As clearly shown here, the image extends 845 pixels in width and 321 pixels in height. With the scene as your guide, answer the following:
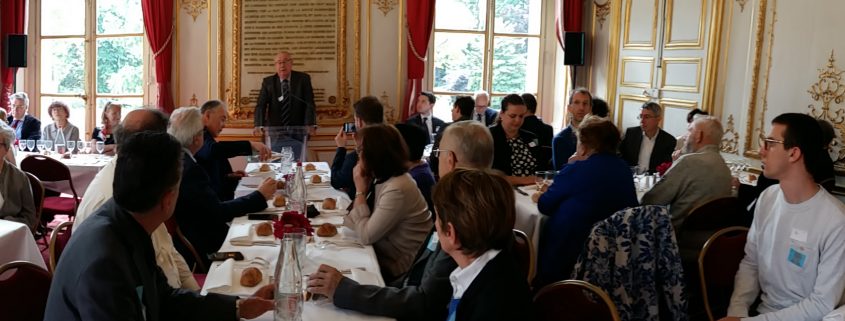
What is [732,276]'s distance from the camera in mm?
2963

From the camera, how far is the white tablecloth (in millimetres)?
3354

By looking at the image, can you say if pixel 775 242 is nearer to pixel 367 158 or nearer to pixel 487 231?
pixel 487 231

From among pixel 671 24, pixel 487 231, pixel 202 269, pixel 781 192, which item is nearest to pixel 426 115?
pixel 671 24

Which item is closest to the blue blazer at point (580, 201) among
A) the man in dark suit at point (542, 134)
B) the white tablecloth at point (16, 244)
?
the man in dark suit at point (542, 134)

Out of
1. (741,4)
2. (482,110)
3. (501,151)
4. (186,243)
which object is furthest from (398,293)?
(482,110)

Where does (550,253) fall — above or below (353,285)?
below

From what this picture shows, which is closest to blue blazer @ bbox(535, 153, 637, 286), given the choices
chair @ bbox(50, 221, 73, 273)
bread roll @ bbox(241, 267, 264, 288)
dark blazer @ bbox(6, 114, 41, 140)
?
bread roll @ bbox(241, 267, 264, 288)

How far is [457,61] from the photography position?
29.1 ft

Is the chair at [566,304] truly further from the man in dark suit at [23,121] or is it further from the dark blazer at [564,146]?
the man in dark suit at [23,121]

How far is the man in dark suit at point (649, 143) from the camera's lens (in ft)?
19.8

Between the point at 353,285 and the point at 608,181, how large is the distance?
74.1 inches

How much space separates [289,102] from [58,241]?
16.5ft

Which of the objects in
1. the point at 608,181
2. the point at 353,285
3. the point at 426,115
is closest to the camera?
the point at 353,285

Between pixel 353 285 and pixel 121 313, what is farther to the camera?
pixel 353 285
